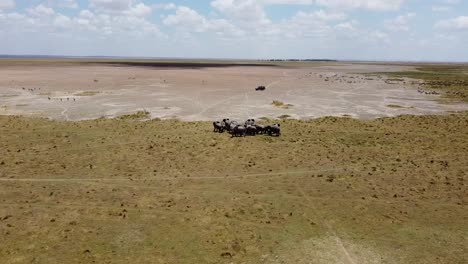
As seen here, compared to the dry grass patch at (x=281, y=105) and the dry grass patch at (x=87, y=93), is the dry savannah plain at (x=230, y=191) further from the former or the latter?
the dry grass patch at (x=87, y=93)

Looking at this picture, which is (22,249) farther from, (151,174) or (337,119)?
(337,119)

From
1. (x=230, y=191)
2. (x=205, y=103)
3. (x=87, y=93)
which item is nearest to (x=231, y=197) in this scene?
(x=230, y=191)

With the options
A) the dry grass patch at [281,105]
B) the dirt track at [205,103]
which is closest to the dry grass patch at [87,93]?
the dirt track at [205,103]

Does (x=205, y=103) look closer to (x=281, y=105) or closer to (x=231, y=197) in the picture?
(x=281, y=105)

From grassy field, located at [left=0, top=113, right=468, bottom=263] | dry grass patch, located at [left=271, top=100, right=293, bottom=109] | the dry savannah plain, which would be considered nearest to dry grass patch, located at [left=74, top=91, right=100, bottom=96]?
the dry savannah plain

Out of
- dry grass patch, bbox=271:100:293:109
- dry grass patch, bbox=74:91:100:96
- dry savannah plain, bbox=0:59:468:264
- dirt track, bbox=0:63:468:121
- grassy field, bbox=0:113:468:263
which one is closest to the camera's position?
grassy field, bbox=0:113:468:263

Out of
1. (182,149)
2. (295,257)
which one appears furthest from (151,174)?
(295,257)

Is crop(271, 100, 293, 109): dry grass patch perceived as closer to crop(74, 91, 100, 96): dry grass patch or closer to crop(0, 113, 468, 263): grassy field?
crop(0, 113, 468, 263): grassy field
